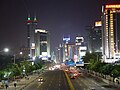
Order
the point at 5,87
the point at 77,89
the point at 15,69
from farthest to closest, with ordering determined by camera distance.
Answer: the point at 15,69, the point at 5,87, the point at 77,89

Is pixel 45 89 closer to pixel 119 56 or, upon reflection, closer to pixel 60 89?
pixel 60 89

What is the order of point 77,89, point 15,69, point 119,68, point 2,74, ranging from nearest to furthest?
point 77,89 → point 2,74 → point 119,68 → point 15,69

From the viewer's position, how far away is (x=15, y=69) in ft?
271

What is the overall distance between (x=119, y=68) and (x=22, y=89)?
32.2m

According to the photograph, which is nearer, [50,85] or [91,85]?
[91,85]

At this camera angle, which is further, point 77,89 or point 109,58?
point 109,58

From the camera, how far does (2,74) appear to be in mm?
63500

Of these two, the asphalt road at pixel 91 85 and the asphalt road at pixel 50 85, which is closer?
the asphalt road at pixel 91 85

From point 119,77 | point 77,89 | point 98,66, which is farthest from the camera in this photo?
point 98,66

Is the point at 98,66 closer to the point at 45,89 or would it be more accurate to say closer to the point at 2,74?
the point at 2,74

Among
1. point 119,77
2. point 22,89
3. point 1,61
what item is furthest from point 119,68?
point 1,61

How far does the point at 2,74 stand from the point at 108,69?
33613mm

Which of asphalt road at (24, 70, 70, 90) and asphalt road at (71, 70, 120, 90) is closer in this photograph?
asphalt road at (71, 70, 120, 90)

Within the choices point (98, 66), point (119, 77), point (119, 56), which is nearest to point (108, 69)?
point (119, 77)
